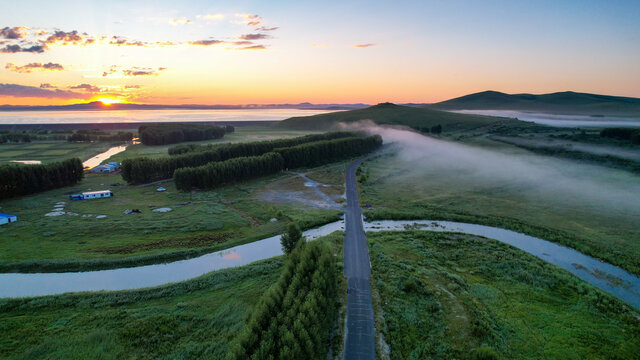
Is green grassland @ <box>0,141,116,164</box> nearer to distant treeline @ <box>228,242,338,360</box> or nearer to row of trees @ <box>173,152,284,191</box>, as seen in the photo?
row of trees @ <box>173,152,284,191</box>

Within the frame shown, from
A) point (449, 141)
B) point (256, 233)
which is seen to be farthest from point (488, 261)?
point (449, 141)

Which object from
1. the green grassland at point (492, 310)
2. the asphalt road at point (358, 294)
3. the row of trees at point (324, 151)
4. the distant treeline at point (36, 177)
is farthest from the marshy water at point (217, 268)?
the row of trees at point (324, 151)

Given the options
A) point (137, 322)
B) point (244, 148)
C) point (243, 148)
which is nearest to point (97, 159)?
point (243, 148)

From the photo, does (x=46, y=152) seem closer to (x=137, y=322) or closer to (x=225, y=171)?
(x=225, y=171)

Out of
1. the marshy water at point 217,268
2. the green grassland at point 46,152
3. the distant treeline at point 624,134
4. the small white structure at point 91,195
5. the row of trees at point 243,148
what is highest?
the distant treeline at point 624,134

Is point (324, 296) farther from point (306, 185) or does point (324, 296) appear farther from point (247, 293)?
point (306, 185)

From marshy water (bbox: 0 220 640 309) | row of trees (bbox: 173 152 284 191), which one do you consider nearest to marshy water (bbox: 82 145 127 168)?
row of trees (bbox: 173 152 284 191)

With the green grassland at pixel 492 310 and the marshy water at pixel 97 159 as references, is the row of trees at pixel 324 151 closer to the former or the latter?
the green grassland at pixel 492 310
